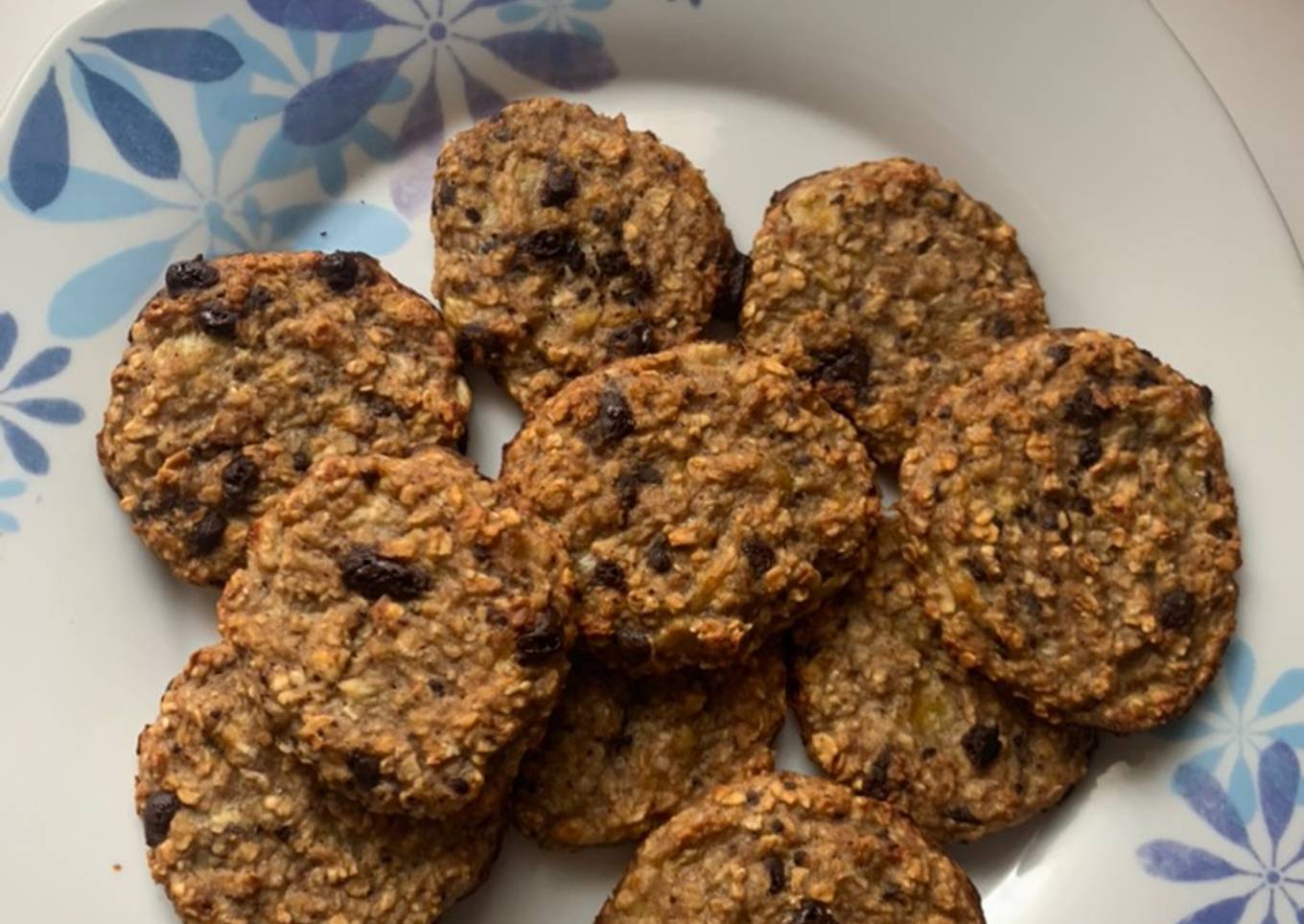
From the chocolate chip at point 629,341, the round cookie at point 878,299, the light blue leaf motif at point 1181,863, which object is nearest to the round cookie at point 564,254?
the chocolate chip at point 629,341

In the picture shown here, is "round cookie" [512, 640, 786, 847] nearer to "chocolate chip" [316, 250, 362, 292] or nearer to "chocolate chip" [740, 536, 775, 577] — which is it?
"chocolate chip" [740, 536, 775, 577]

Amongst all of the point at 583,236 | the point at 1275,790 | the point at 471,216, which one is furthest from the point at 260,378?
the point at 1275,790

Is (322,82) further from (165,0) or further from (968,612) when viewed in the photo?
(968,612)

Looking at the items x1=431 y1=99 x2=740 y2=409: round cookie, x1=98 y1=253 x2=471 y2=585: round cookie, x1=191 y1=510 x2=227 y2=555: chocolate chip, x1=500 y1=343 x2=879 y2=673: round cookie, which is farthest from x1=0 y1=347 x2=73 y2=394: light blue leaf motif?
x1=500 y1=343 x2=879 y2=673: round cookie

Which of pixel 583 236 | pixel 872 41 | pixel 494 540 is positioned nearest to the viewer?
pixel 494 540

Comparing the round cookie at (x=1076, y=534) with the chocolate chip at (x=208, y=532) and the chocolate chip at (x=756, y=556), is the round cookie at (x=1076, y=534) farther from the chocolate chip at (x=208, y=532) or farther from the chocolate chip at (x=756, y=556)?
the chocolate chip at (x=208, y=532)

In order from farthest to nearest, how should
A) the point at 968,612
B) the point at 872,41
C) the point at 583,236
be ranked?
the point at 872,41 < the point at 583,236 < the point at 968,612

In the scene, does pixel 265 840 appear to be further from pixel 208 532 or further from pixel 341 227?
pixel 341 227

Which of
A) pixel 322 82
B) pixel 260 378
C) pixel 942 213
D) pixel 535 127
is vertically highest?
pixel 322 82
